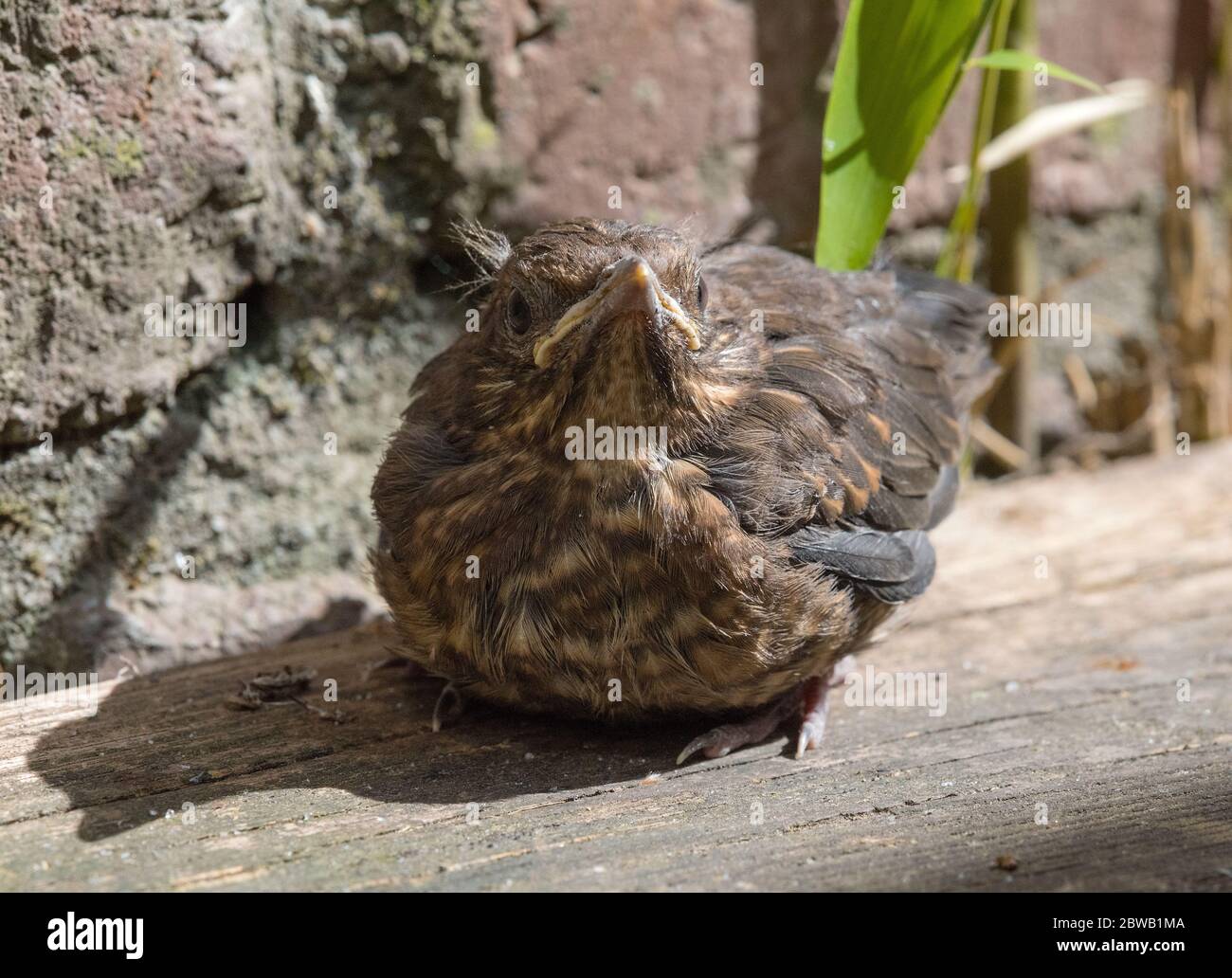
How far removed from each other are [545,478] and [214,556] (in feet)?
3.95

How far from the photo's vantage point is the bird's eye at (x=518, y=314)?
2.70 metres

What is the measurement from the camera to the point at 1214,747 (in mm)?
2742

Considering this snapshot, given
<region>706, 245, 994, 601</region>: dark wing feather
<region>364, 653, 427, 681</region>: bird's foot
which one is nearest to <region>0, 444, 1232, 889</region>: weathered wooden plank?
<region>364, 653, 427, 681</region>: bird's foot

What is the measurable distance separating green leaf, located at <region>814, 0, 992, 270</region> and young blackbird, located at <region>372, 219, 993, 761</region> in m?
0.34

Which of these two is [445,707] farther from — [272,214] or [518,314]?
[272,214]

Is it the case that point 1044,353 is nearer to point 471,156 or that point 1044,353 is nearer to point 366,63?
point 471,156

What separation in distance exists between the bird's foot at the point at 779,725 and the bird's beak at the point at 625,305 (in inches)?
Answer: 31.7

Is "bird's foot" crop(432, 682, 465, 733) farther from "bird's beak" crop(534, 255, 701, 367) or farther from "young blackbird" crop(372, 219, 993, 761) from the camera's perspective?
"bird's beak" crop(534, 255, 701, 367)

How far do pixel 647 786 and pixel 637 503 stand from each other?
0.54 metres

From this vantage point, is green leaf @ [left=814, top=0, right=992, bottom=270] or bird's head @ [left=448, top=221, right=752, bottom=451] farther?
green leaf @ [left=814, top=0, right=992, bottom=270]

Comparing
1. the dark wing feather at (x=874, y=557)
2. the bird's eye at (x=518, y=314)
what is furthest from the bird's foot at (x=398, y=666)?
the dark wing feather at (x=874, y=557)

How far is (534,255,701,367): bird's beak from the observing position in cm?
242

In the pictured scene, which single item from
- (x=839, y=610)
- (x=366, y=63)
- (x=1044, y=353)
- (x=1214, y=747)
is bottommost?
(x=1214, y=747)
